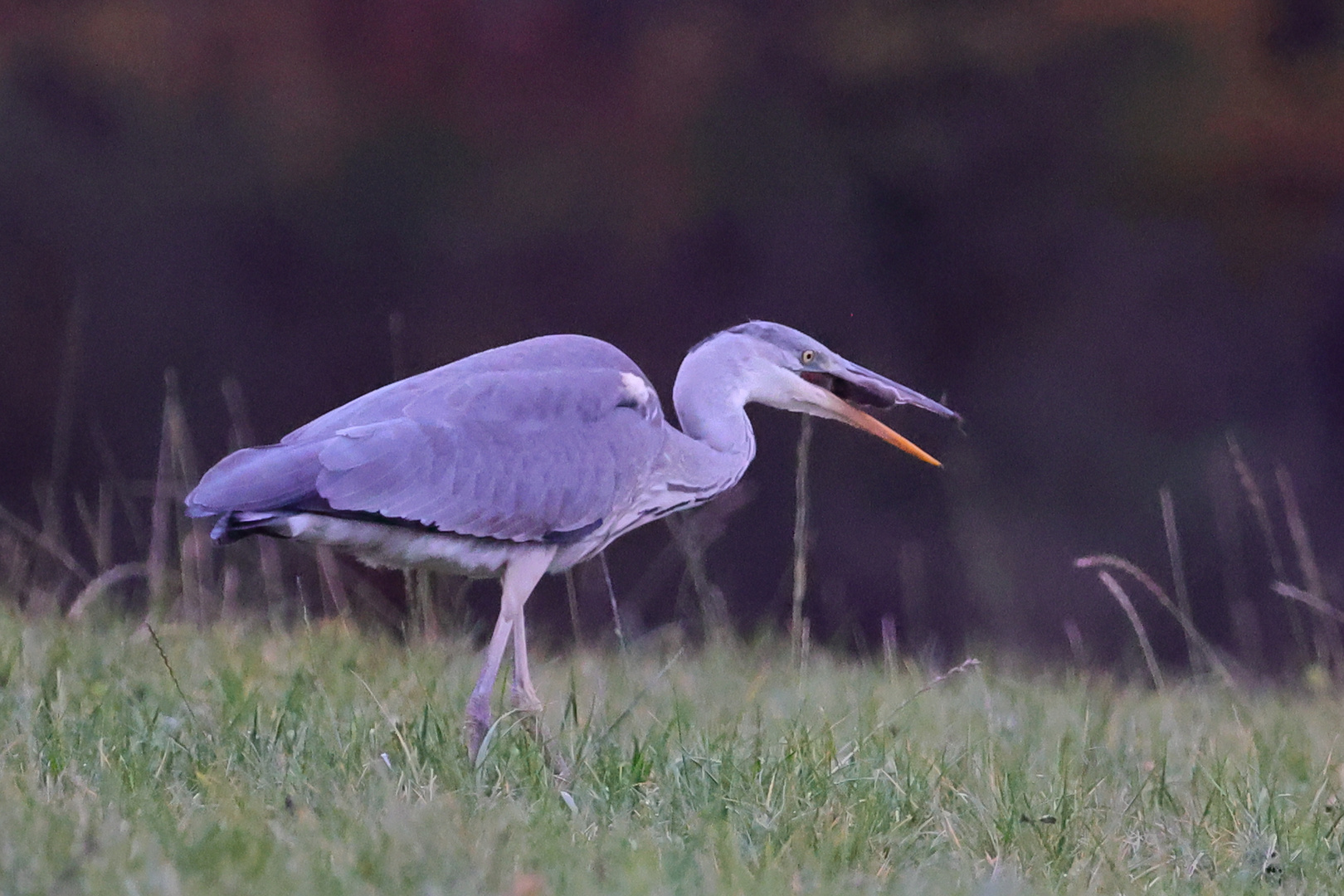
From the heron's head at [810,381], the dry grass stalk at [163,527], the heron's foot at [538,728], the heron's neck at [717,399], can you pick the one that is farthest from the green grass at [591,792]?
the heron's head at [810,381]

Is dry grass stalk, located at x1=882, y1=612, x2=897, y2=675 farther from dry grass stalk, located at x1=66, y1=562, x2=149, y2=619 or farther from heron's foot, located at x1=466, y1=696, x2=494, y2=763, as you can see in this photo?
dry grass stalk, located at x1=66, y1=562, x2=149, y2=619

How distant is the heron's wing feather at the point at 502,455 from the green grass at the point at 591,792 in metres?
0.46

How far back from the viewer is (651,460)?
4609 millimetres

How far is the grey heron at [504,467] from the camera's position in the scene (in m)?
4.10

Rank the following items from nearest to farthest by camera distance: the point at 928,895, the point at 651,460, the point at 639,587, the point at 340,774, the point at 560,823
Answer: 1. the point at 928,895
2. the point at 560,823
3. the point at 340,774
4. the point at 651,460
5. the point at 639,587

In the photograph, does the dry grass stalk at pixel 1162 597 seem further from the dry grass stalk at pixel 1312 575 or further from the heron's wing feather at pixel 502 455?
the heron's wing feather at pixel 502 455

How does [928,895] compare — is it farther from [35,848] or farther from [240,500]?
[240,500]

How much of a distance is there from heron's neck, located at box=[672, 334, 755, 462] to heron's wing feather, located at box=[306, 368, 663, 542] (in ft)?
0.95

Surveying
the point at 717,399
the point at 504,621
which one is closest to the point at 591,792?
the point at 504,621

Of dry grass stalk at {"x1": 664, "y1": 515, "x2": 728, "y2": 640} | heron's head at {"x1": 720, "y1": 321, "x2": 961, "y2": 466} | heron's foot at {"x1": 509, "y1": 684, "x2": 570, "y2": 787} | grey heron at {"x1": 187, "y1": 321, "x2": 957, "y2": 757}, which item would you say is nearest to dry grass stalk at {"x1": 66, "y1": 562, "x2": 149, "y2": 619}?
grey heron at {"x1": 187, "y1": 321, "x2": 957, "y2": 757}

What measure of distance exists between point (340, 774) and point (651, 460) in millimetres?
1497

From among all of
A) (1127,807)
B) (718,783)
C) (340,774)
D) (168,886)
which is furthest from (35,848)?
(1127,807)

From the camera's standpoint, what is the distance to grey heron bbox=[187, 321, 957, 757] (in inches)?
161

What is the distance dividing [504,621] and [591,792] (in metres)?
0.90
